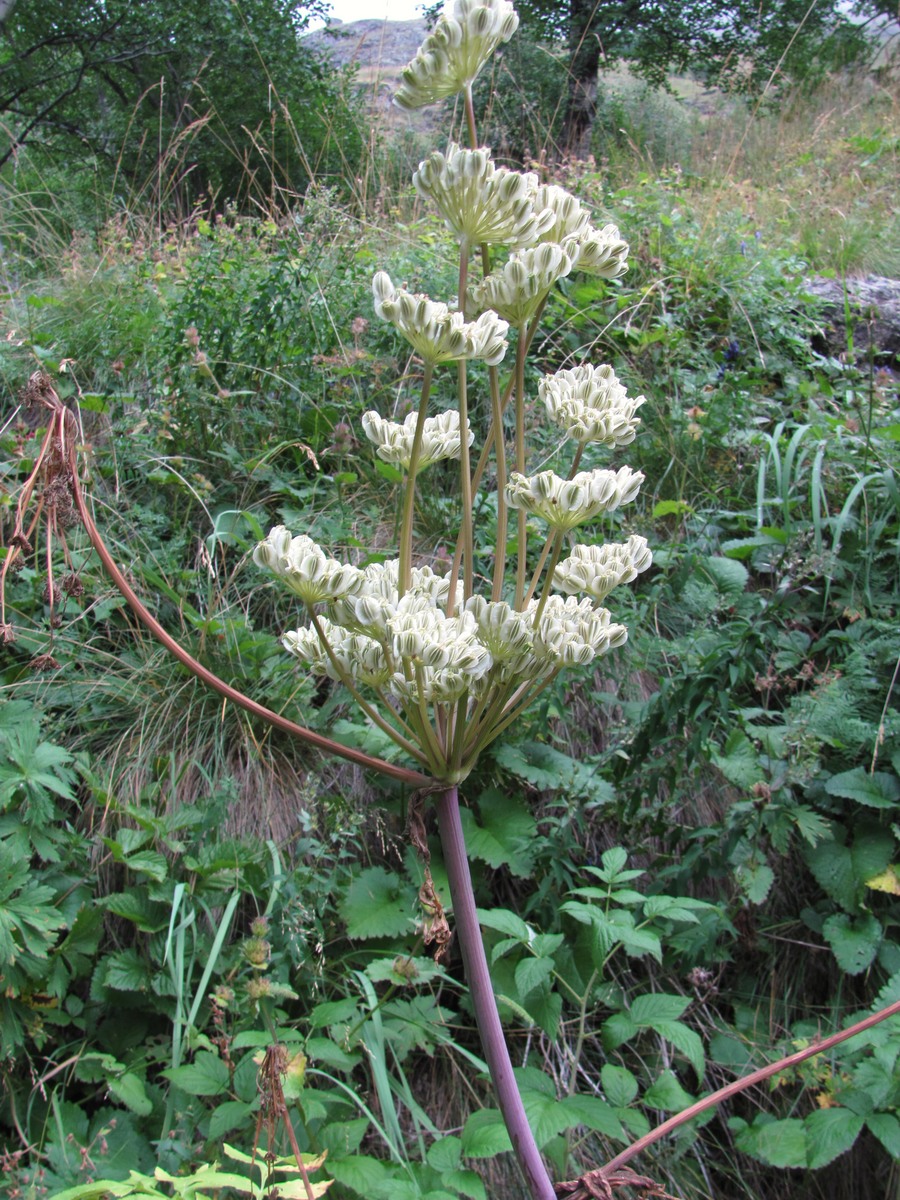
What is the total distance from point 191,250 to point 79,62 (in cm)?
1001

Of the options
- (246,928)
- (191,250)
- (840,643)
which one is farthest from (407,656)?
(191,250)

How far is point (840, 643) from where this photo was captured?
2.30 m

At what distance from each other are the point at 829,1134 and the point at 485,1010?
3.86 feet

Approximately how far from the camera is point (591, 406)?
0.88 meters

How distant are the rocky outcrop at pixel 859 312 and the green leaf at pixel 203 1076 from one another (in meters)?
3.36

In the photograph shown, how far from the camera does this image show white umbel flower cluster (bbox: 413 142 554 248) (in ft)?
2.46

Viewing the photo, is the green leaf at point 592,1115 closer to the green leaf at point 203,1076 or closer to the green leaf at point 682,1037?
the green leaf at point 682,1037

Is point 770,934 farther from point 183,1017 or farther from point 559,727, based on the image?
point 183,1017

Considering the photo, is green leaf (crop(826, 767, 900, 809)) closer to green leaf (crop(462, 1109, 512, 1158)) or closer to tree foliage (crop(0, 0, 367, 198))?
green leaf (crop(462, 1109, 512, 1158))

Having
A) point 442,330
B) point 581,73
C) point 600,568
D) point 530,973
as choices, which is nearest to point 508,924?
point 530,973

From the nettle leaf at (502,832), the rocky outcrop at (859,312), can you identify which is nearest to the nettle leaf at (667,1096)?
the nettle leaf at (502,832)

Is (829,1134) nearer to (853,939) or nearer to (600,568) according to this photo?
(853,939)

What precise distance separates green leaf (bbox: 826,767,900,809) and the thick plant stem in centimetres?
140

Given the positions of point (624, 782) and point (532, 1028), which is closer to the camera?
point (532, 1028)
